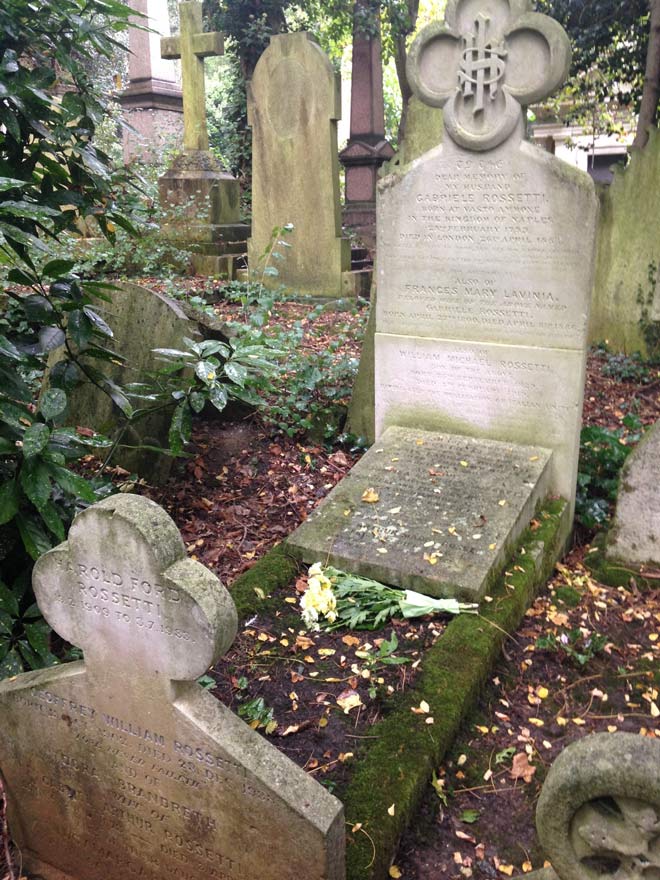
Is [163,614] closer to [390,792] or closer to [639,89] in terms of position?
[390,792]

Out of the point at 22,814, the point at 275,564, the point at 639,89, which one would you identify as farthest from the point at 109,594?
the point at 639,89

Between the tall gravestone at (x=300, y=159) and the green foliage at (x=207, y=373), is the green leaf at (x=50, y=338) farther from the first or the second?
the tall gravestone at (x=300, y=159)

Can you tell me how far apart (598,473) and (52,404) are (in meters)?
3.48

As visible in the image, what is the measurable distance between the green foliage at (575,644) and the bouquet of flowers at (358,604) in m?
0.38

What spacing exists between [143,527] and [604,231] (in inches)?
290

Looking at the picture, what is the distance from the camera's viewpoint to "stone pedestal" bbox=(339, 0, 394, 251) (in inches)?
537

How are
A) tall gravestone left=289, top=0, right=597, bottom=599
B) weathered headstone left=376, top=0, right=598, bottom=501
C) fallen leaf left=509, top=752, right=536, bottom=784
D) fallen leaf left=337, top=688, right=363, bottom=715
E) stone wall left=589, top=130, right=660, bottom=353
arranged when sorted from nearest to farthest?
fallen leaf left=509, top=752, right=536, bottom=784
fallen leaf left=337, top=688, right=363, bottom=715
tall gravestone left=289, top=0, right=597, bottom=599
weathered headstone left=376, top=0, right=598, bottom=501
stone wall left=589, top=130, right=660, bottom=353

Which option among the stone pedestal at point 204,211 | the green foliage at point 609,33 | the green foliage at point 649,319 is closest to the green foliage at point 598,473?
the green foliage at point 649,319

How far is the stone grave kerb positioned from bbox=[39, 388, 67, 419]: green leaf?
32.5 inches

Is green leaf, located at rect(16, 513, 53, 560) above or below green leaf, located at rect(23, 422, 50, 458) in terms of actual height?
below

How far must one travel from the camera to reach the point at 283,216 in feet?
33.4

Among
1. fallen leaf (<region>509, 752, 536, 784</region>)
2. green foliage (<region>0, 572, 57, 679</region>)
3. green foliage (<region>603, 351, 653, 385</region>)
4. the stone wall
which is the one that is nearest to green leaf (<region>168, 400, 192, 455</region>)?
green foliage (<region>0, 572, 57, 679</region>)

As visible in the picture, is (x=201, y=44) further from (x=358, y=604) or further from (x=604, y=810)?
(x=604, y=810)

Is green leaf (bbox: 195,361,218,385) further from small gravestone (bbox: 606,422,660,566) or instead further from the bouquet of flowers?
small gravestone (bbox: 606,422,660,566)
